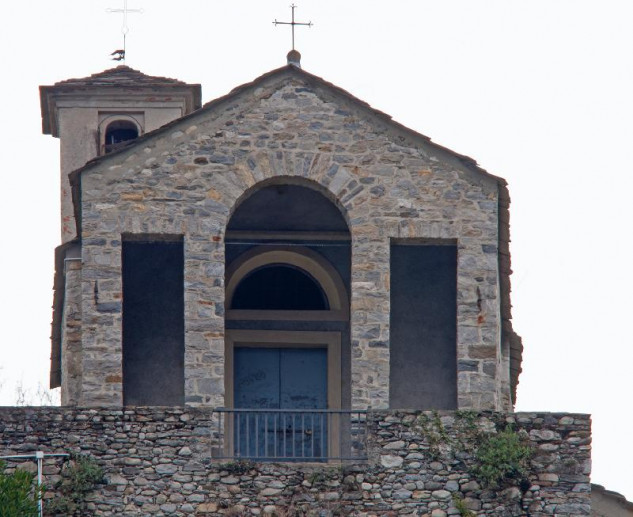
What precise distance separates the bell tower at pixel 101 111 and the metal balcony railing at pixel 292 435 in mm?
6453

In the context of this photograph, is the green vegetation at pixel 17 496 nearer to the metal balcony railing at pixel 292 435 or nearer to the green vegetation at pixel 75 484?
the green vegetation at pixel 75 484

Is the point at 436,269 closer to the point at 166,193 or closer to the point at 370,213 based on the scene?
the point at 370,213

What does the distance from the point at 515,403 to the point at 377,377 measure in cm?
536

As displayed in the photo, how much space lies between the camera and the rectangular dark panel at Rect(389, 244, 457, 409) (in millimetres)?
27828

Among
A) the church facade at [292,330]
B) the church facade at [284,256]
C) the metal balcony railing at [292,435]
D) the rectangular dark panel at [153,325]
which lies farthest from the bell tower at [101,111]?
the metal balcony railing at [292,435]

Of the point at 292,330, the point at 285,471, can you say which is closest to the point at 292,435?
the point at 285,471

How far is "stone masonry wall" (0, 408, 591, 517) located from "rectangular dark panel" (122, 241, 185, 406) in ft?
8.31

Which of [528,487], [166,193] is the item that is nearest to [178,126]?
[166,193]

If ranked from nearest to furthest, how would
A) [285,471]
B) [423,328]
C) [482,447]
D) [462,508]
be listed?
[462,508], [285,471], [482,447], [423,328]

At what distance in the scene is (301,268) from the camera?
29.0 meters

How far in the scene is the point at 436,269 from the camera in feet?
92.3

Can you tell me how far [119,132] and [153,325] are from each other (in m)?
6.26

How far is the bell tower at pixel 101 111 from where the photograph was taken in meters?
32.9

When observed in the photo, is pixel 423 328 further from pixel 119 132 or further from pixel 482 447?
pixel 119 132
